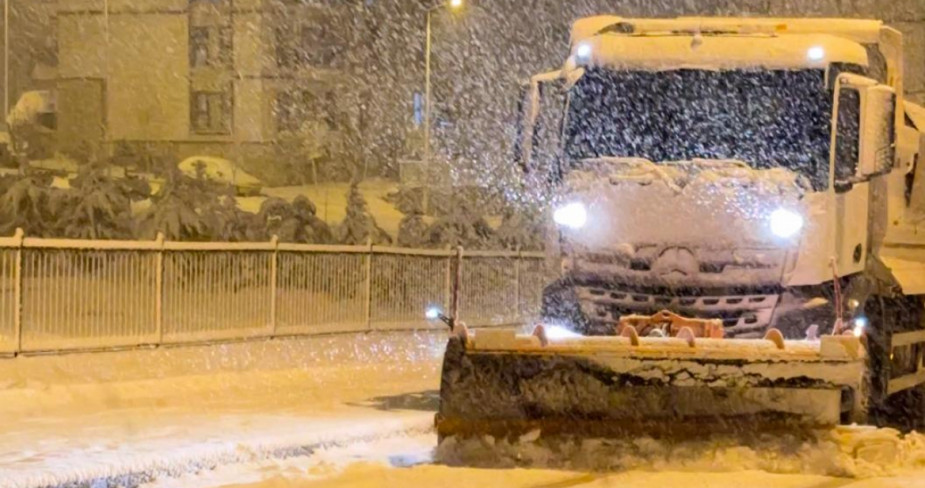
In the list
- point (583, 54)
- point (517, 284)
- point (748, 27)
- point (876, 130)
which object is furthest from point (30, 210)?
point (876, 130)

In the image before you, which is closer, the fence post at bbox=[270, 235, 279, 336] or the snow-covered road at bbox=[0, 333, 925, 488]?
the snow-covered road at bbox=[0, 333, 925, 488]

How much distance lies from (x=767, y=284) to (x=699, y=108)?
1.59 metres

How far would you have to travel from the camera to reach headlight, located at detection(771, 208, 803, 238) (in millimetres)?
10648

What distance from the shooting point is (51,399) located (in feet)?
43.8

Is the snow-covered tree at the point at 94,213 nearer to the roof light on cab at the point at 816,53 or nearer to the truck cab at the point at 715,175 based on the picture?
the truck cab at the point at 715,175

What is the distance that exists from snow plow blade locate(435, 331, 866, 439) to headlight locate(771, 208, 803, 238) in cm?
123

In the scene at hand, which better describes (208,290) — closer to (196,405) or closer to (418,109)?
(196,405)

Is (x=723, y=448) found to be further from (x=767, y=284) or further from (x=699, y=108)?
(x=699, y=108)

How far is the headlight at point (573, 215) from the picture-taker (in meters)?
11.1

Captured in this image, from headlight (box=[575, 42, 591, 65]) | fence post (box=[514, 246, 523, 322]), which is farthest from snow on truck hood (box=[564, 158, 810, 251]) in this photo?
fence post (box=[514, 246, 523, 322])

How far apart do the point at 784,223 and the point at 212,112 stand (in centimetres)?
3797

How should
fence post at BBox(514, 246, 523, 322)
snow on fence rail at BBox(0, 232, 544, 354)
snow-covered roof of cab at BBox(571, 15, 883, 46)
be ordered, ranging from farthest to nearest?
fence post at BBox(514, 246, 523, 322), snow on fence rail at BBox(0, 232, 544, 354), snow-covered roof of cab at BBox(571, 15, 883, 46)

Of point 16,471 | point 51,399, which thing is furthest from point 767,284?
point 51,399

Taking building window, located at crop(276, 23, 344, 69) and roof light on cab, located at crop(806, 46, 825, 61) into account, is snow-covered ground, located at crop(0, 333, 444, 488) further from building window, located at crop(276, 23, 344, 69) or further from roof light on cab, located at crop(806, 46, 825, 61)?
building window, located at crop(276, 23, 344, 69)
